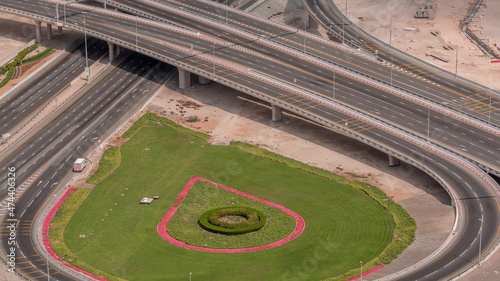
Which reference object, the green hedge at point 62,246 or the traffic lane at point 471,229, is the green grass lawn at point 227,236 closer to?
the green hedge at point 62,246

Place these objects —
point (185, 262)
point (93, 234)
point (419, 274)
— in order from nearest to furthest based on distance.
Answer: point (419, 274) → point (185, 262) → point (93, 234)

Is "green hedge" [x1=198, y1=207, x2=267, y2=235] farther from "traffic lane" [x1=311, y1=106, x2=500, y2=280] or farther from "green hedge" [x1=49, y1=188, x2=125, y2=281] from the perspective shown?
"traffic lane" [x1=311, y1=106, x2=500, y2=280]

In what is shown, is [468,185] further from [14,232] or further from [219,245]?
[14,232]

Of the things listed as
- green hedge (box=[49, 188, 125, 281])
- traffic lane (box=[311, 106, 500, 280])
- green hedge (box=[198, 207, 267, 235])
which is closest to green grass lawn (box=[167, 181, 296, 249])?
green hedge (box=[198, 207, 267, 235])

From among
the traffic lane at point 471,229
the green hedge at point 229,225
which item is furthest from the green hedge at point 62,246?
the traffic lane at point 471,229

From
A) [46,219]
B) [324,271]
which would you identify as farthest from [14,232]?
[324,271]

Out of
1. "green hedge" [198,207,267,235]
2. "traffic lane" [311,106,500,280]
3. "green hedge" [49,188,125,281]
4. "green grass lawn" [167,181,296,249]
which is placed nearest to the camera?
"traffic lane" [311,106,500,280]

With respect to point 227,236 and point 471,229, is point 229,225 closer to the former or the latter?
point 227,236

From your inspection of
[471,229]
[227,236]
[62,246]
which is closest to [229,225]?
[227,236]
